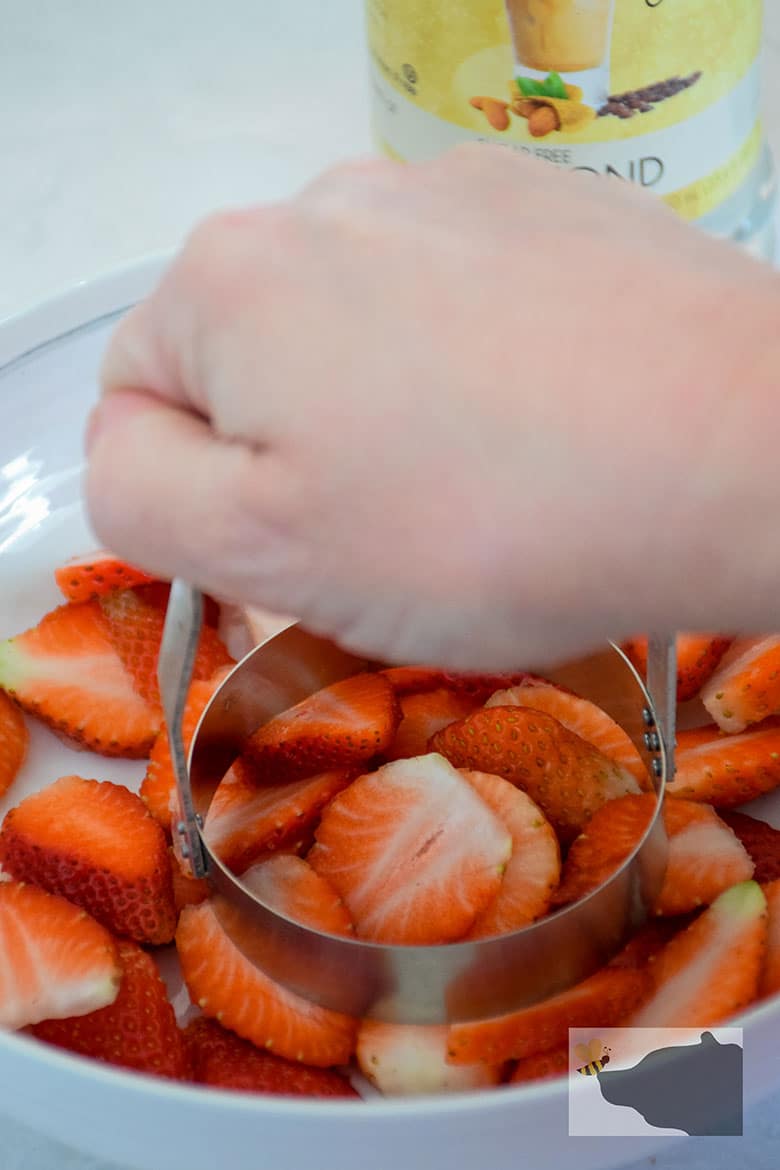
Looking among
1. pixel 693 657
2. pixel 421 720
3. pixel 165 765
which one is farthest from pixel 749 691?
pixel 165 765

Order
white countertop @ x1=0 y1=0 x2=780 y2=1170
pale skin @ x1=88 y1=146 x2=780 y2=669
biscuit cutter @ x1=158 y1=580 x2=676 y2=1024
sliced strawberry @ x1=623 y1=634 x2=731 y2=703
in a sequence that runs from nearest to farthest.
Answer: pale skin @ x1=88 y1=146 x2=780 y2=669
biscuit cutter @ x1=158 y1=580 x2=676 y2=1024
sliced strawberry @ x1=623 y1=634 x2=731 y2=703
white countertop @ x1=0 y1=0 x2=780 y2=1170

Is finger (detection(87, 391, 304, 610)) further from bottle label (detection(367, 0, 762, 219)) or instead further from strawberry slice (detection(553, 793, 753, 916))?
bottle label (detection(367, 0, 762, 219))

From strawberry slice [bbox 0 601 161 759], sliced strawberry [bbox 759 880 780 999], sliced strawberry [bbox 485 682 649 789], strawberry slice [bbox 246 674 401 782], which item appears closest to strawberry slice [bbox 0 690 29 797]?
strawberry slice [bbox 0 601 161 759]

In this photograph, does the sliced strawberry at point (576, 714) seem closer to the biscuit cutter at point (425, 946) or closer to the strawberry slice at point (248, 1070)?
the biscuit cutter at point (425, 946)

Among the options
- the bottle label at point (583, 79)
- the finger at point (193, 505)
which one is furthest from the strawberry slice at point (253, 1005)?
the bottle label at point (583, 79)

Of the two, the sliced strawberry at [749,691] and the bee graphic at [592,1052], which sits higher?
→ the sliced strawberry at [749,691]
